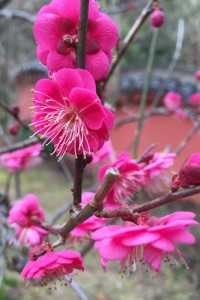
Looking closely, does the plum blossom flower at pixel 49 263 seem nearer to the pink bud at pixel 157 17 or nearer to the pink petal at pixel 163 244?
the pink petal at pixel 163 244

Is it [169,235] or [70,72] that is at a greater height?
[70,72]

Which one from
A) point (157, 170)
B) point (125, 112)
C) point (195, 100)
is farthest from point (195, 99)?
point (125, 112)

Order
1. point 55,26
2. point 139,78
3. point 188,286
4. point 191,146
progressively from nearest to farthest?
point 55,26
point 188,286
point 191,146
point 139,78

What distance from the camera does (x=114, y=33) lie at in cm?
54

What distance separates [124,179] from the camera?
2.56 feet

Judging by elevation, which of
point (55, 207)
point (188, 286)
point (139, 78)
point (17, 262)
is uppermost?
point (17, 262)

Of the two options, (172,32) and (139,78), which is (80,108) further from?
(172,32)

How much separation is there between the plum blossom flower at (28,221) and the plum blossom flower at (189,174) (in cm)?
35

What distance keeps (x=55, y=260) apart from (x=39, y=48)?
0.29m

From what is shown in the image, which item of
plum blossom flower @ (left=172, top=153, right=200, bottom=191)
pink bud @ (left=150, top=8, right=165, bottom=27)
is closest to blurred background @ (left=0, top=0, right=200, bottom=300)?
pink bud @ (left=150, top=8, right=165, bottom=27)

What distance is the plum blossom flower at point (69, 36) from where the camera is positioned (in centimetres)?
52

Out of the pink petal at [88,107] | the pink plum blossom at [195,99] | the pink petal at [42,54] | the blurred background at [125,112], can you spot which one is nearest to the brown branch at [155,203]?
the pink petal at [88,107]

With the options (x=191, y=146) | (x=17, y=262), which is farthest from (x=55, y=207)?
(x=17, y=262)

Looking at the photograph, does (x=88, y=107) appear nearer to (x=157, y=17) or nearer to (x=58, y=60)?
(x=58, y=60)
